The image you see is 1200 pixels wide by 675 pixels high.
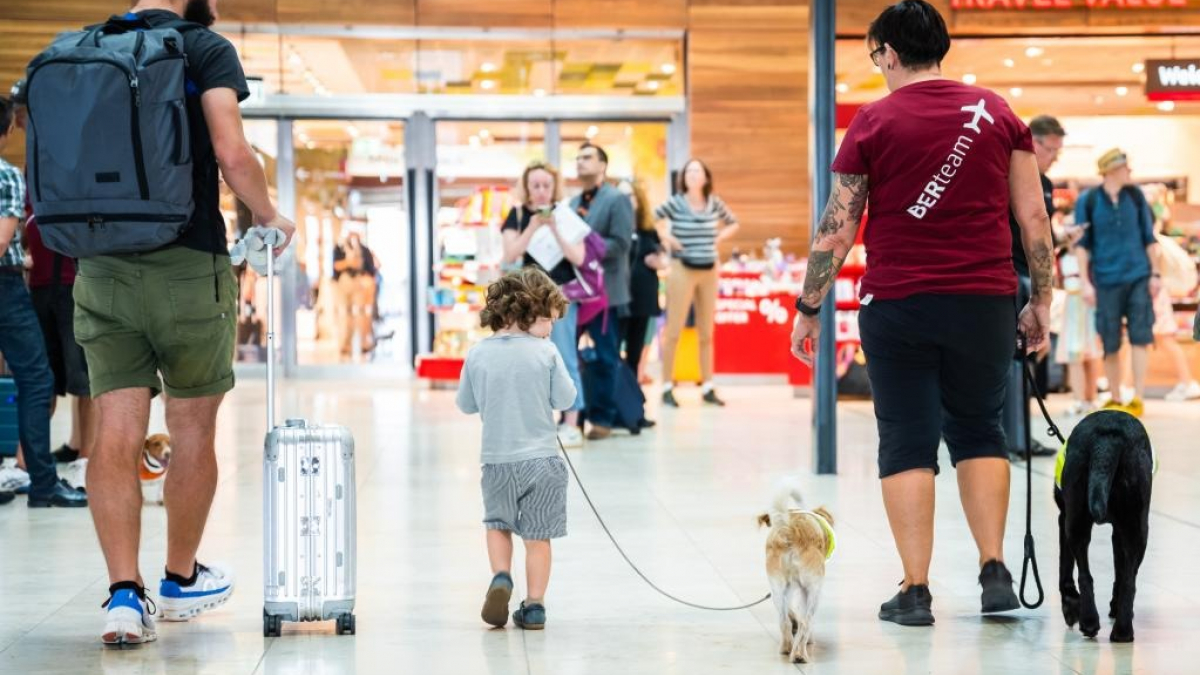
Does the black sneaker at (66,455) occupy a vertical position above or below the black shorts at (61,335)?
below

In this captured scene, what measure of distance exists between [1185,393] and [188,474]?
381 inches

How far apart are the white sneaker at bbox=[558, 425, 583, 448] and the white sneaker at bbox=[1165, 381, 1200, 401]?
17.5ft

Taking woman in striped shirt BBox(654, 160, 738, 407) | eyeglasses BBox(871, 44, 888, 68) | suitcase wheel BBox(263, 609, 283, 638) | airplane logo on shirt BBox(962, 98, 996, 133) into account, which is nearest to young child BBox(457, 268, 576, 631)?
suitcase wheel BBox(263, 609, 283, 638)

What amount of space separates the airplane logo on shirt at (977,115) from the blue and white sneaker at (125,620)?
2.33 meters

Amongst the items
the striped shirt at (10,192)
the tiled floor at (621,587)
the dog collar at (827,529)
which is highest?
the striped shirt at (10,192)

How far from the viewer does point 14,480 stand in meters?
7.14

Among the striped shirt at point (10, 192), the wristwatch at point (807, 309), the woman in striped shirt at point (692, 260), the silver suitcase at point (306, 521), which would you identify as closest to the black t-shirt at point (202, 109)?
the silver suitcase at point (306, 521)

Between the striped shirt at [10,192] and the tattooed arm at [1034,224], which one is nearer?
the tattooed arm at [1034,224]

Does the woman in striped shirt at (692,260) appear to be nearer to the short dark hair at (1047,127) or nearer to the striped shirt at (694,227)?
the striped shirt at (694,227)

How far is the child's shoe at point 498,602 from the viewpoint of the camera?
168 inches

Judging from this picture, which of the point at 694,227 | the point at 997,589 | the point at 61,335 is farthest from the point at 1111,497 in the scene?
the point at 694,227

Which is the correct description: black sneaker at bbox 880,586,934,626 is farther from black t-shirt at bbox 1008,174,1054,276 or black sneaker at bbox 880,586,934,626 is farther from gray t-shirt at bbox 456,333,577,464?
black t-shirt at bbox 1008,174,1054,276

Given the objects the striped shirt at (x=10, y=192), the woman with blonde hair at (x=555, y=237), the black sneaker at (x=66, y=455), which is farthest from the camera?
the woman with blonde hair at (x=555, y=237)

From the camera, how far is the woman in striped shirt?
39.0 ft
